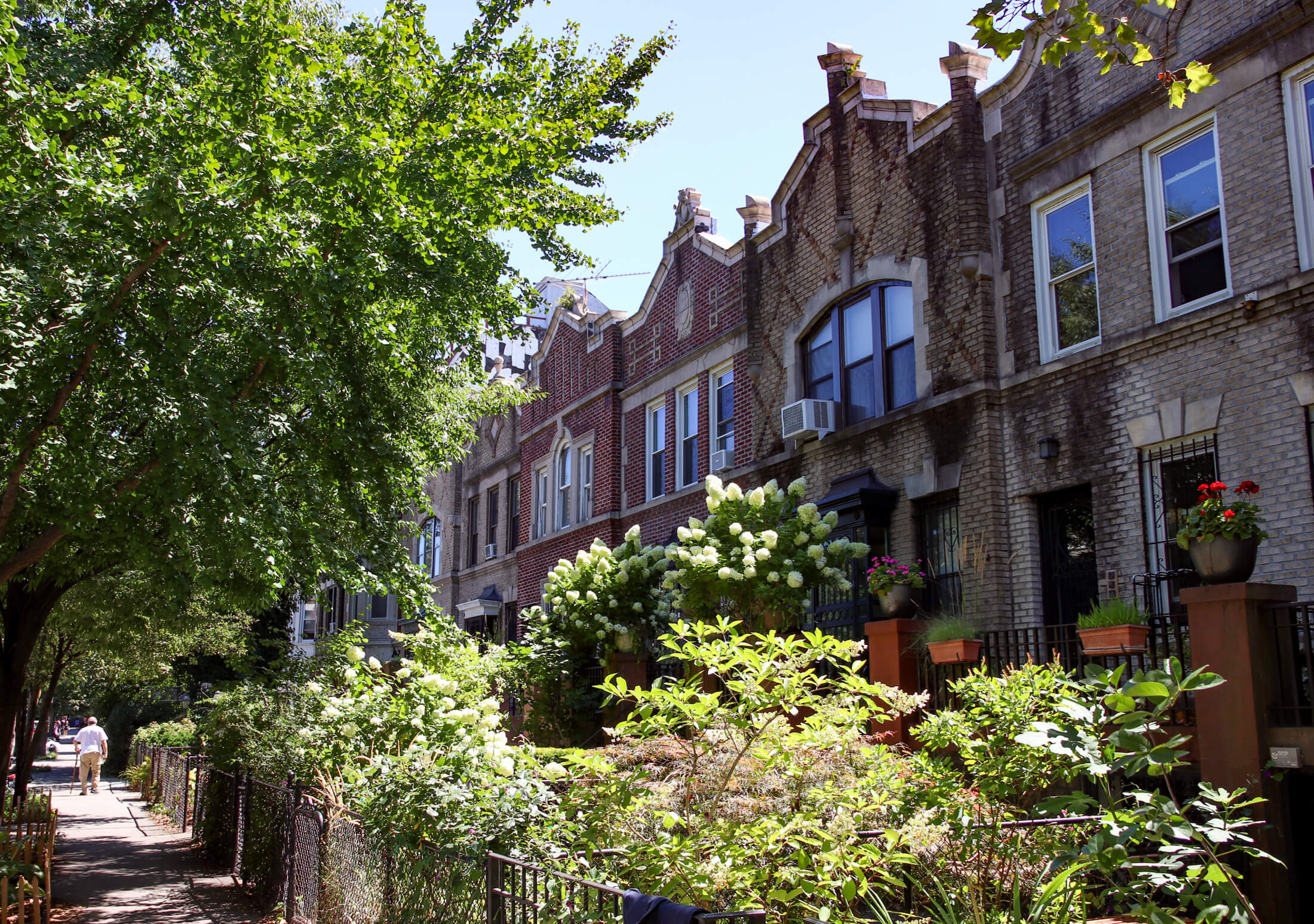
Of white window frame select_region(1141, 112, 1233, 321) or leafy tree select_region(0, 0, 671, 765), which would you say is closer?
leafy tree select_region(0, 0, 671, 765)

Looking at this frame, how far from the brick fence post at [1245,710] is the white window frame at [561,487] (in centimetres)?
1846

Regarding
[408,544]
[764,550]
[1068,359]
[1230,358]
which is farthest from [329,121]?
[408,544]

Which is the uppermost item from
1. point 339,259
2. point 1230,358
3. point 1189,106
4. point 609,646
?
point 1189,106

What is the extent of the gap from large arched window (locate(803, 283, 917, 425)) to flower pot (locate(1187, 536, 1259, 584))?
6.37m

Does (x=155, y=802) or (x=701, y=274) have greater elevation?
(x=701, y=274)

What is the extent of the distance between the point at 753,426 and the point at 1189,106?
28.1ft

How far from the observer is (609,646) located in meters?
17.3

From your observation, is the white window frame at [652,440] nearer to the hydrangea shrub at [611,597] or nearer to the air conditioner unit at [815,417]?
the hydrangea shrub at [611,597]

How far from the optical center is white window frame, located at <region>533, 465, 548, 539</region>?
87.9 feet

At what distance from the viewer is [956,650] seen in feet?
34.5

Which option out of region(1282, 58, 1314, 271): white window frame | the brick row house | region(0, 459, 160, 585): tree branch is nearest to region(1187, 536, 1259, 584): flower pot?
the brick row house

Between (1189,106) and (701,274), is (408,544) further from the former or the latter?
(1189,106)

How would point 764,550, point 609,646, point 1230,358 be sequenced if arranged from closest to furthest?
point 1230,358 < point 764,550 < point 609,646

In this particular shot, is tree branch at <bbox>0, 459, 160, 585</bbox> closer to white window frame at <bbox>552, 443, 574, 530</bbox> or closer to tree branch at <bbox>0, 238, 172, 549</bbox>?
tree branch at <bbox>0, 238, 172, 549</bbox>
